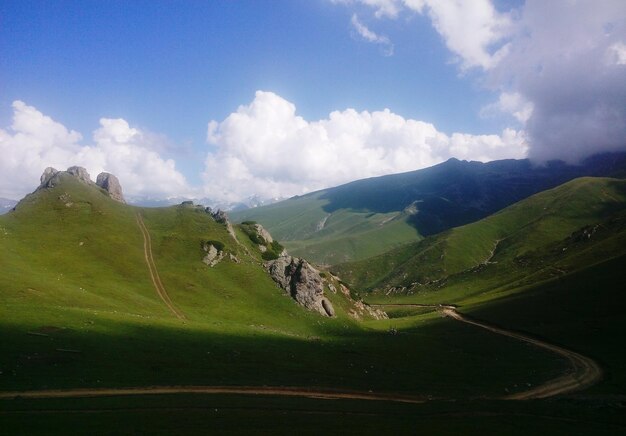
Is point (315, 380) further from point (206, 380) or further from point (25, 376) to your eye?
point (25, 376)

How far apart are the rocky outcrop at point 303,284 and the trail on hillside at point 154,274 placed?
98.8 ft

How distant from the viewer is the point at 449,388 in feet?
170

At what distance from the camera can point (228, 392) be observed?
41.9 meters

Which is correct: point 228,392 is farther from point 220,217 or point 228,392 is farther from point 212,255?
point 220,217

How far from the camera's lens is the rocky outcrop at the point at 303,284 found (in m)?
103

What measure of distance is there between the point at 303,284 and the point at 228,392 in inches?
2478

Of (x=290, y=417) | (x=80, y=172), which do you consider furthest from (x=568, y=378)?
(x=80, y=172)

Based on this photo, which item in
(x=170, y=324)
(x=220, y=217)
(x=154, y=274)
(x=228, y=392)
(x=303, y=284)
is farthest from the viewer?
(x=220, y=217)

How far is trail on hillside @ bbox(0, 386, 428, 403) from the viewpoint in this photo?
3541cm

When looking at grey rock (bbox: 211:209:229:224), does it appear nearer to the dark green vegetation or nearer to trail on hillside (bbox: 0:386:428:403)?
trail on hillside (bbox: 0:386:428:403)

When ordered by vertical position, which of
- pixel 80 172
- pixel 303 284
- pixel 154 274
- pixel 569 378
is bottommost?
pixel 569 378

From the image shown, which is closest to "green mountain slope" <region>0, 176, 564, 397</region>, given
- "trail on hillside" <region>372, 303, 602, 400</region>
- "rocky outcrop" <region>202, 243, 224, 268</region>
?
"rocky outcrop" <region>202, 243, 224, 268</region>

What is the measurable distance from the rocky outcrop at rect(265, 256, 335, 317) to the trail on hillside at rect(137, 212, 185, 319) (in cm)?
3011

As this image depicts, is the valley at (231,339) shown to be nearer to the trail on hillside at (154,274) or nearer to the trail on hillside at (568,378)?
the trail on hillside at (568,378)
